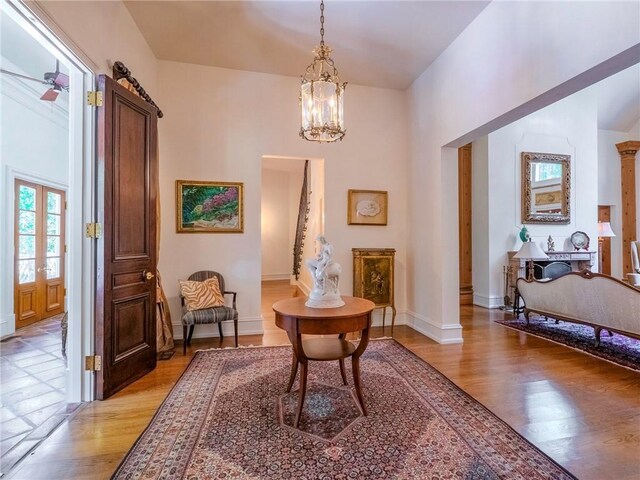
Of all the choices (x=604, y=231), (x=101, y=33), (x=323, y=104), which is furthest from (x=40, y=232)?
(x=604, y=231)

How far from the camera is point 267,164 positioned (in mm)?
8398

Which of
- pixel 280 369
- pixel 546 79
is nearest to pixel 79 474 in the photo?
pixel 280 369

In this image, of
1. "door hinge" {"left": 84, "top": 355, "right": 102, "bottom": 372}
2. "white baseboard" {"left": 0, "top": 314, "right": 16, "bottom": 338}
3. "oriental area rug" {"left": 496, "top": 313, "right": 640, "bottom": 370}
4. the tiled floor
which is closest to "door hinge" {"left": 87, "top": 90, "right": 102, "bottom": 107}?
"door hinge" {"left": 84, "top": 355, "right": 102, "bottom": 372}

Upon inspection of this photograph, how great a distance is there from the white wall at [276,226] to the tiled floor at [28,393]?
556cm

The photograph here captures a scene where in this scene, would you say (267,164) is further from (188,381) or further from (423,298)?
(188,381)

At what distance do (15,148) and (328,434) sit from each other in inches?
204

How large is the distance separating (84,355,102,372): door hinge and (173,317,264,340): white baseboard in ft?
4.72

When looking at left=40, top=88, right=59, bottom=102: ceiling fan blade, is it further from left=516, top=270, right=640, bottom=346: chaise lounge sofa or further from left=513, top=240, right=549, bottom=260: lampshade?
left=513, top=240, right=549, bottom=260: lampshade

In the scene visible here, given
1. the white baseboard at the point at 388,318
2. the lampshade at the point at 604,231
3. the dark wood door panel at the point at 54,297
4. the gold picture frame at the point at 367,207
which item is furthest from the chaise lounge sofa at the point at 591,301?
the dark wood door panel at the point at 54,297

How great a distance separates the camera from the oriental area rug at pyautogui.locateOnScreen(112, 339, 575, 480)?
5.28 ft

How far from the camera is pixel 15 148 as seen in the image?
400 cm

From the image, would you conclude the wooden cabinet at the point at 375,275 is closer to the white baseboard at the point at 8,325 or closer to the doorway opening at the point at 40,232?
the doorway opening at the point at 40,232

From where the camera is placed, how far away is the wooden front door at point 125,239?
237cm

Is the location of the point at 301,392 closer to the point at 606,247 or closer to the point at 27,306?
the point at 27,306
